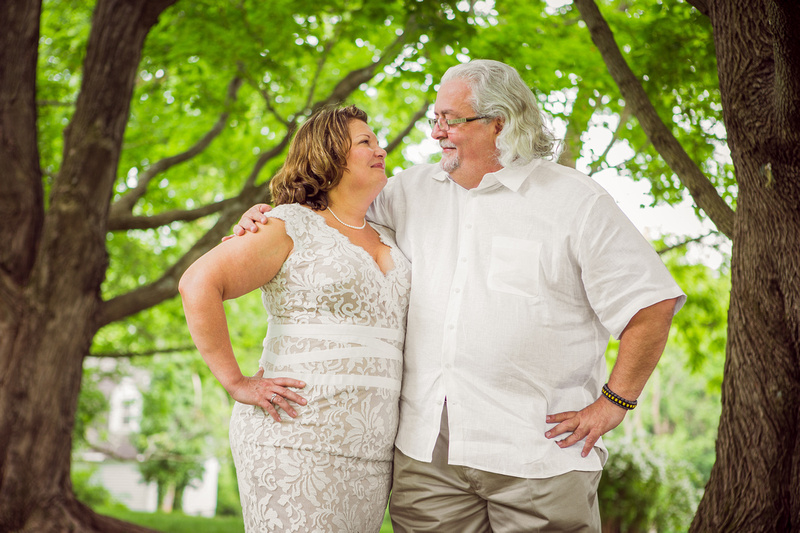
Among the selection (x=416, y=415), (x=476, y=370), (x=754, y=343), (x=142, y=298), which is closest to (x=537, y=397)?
(x=476, y=370)

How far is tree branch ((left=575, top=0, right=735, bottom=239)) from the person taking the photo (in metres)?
3.43

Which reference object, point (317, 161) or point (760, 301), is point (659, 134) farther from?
point (317, 161)

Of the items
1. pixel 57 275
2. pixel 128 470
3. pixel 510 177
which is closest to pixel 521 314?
pixel 510 177

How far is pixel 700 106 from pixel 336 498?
3.65 m

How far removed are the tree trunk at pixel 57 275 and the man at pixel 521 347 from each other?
3.09m

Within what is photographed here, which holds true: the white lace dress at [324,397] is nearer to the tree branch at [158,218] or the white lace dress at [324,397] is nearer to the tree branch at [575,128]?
the tree branch at [575,128]

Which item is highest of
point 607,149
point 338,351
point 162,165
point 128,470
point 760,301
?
point 162,165

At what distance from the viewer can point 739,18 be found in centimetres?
292

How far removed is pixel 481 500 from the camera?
93.8 inches

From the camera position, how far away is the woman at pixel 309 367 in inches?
87.3

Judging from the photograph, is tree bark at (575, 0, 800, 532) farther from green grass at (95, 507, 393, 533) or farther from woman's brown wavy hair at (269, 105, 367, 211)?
green grass at (95, 507, 393, 533)

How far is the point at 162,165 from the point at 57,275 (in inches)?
103

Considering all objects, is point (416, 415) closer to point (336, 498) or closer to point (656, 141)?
point (336, 498)

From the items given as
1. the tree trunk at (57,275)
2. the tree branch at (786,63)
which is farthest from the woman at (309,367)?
the tree trunk at (57,275)
